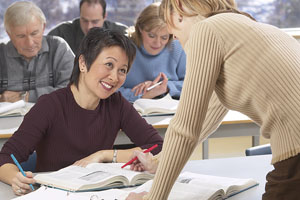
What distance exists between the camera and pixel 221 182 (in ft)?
5.53

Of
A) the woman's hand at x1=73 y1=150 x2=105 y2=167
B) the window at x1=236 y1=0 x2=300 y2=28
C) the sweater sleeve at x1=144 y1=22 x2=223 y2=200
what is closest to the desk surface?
the woman's hand at x1=73 y1=150 x2=105 y2=167

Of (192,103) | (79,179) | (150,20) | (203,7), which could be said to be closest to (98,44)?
(79,179)

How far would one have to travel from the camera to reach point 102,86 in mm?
2172

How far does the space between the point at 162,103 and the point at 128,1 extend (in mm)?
2423

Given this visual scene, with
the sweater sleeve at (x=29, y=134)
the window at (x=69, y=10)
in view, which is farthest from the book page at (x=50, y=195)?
the window at (x=69, y=10)

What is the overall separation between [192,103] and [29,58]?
2877 millimetres

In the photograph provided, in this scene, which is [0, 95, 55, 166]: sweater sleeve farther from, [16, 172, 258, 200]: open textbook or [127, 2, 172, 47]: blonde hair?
[127, 2, 172, 47]: blonde hair

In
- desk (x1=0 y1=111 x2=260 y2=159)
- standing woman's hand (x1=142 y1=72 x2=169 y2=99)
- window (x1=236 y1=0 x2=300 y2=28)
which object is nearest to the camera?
desk (x1=0 y1=111 x2=260 y2=159)

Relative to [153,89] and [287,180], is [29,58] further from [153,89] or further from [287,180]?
[287,180]

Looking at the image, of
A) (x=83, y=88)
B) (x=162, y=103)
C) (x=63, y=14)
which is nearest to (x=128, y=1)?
(x=63, y=14)

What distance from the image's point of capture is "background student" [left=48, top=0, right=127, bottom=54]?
14.5 feet

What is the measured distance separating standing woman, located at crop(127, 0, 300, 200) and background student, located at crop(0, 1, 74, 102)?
2630mm

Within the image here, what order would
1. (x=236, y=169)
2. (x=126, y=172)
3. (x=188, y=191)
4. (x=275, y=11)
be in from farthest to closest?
(x=275, y=11) < (x=236, y=169) < (x=126, y=172) < (x=188, y=191)

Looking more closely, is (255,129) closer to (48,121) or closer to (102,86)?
(102,86)
